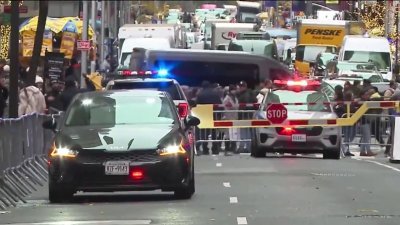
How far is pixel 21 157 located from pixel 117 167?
5060 millimetres

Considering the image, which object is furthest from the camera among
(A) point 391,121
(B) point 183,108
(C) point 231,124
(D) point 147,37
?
(D) point 147,37

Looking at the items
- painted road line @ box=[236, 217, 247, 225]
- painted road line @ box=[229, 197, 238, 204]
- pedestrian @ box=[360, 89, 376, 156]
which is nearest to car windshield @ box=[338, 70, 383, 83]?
pedestrian @ box=[360, 89, 376, 156]

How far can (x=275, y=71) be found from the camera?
3681 centimetres

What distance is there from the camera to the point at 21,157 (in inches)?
803

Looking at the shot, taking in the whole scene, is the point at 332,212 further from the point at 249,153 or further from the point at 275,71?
the point at 275,71

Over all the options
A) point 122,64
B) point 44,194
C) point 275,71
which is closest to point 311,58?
point 122,64

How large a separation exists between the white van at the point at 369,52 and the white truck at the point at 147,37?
692cm

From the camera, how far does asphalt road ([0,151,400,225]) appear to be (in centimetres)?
1401

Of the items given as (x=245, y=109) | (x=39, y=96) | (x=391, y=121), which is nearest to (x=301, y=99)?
(x=391, y=121)

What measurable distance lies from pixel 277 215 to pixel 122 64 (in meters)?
30.4

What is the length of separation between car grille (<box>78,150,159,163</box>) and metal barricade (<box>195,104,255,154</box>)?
1475 centimetres

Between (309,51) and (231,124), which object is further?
(309,51)

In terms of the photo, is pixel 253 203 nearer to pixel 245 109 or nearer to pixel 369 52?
pixel 245 109

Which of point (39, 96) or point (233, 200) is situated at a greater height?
point (39, 96)
